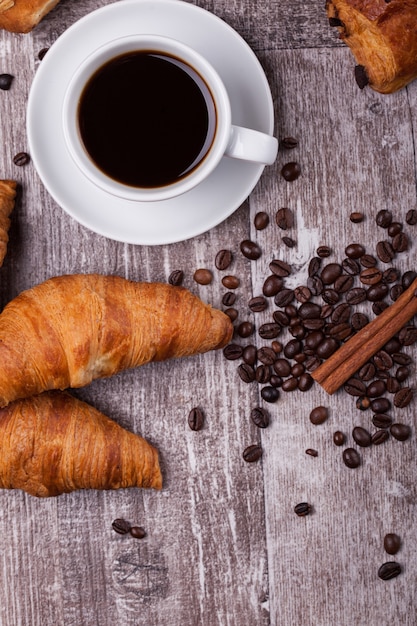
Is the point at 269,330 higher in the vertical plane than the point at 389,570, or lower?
higher

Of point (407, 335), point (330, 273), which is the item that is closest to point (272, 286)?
point (330, 273)

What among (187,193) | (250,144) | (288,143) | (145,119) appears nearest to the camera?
(250,144)

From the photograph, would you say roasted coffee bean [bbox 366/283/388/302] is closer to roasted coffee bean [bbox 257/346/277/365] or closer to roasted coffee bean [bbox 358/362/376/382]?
roasted coffee bean [bbox 358/362/376/382]

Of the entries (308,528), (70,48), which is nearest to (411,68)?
(70,48)

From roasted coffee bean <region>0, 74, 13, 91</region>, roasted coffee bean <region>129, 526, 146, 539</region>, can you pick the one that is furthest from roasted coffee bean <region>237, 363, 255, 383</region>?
roasted coffee bean <region>0, 74, 13, 91</region>

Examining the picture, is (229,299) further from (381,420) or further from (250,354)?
(381,420)

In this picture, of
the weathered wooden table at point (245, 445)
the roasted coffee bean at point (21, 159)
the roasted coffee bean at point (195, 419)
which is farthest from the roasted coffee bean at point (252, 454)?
the roasted coffee bean at point (21, 159)

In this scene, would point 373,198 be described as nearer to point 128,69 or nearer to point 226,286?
point 226,286
